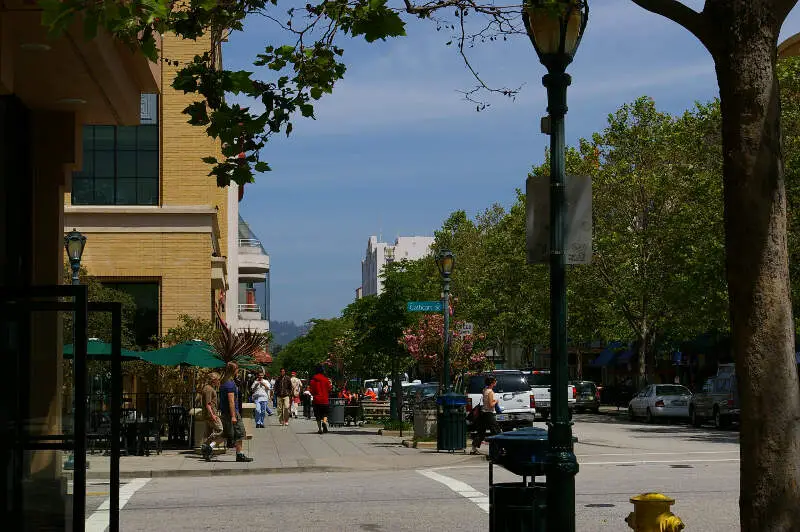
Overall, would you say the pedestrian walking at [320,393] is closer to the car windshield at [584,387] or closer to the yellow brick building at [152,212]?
the yellow brick building at [152,212]

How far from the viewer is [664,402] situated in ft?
145

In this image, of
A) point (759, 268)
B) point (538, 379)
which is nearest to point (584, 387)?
point (538, 379)

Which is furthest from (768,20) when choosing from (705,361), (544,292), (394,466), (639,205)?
(705,361)

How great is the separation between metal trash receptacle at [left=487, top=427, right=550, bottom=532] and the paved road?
3133 millimetres

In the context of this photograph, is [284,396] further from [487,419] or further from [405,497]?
[405,497]

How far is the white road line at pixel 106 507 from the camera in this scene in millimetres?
13195

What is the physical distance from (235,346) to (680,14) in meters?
23.5

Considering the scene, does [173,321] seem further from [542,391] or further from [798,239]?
[798,239]

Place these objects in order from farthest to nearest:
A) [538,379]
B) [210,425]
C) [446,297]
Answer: [538,379] → [446,297] → [210,425]

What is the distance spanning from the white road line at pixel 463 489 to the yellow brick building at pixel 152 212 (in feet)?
59.8

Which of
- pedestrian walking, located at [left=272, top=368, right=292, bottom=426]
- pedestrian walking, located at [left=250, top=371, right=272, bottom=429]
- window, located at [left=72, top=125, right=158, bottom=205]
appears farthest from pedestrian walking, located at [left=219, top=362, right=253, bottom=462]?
pedestrian walking, located at [left=272, top=368, right=292, bottom=426]

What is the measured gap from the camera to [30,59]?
11.4 metres

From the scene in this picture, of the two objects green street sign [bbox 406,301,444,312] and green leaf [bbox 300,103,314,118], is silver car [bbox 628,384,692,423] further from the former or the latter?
green leaf [bbox 300,103,314,118]

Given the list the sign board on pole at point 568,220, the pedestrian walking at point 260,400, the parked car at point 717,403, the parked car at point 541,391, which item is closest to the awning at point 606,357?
the parked car at point 541,391
